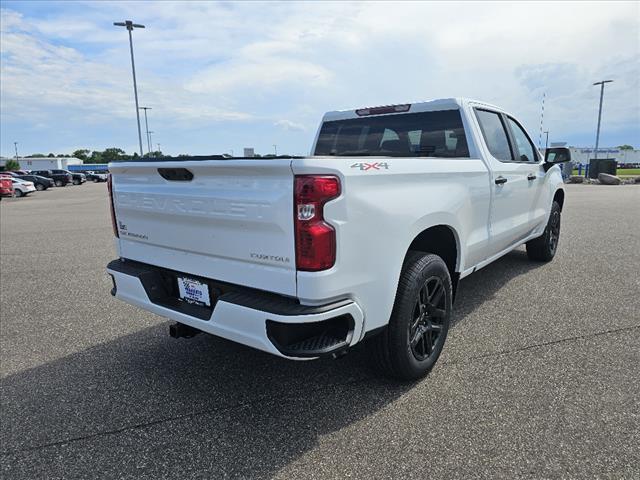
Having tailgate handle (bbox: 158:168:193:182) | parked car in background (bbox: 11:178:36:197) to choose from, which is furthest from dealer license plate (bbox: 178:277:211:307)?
parked car in background (bbox: 11:178:36:197)

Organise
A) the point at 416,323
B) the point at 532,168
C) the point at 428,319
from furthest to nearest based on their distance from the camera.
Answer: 1. the point at 532,168
2. the point at 428,319
3. the point at 416,323

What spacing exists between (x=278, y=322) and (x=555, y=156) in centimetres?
464

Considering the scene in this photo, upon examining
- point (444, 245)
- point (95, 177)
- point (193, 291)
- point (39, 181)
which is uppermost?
point (444, 245)

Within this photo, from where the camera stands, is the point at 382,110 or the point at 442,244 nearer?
the point at 442,244

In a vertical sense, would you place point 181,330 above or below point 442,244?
below

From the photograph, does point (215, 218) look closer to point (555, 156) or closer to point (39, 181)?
point (555, 156)

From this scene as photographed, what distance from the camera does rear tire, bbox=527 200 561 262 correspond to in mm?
6076

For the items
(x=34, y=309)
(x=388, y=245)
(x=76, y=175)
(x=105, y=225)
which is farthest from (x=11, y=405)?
(x=76, y=175)

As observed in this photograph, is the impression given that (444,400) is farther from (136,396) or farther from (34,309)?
(34,309)

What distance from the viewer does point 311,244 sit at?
7.29 feet

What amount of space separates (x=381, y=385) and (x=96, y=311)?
3219mm

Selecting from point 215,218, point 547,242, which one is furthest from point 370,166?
point 547,242

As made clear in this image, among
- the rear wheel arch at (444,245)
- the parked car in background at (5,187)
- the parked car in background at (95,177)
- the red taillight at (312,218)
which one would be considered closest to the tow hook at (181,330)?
the red taillight at (312,218)

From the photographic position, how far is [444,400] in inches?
113
